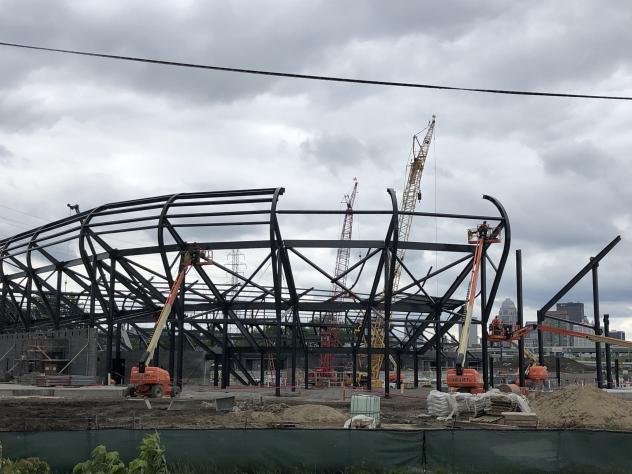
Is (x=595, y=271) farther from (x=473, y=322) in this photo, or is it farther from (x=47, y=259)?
(x=47, y=259)

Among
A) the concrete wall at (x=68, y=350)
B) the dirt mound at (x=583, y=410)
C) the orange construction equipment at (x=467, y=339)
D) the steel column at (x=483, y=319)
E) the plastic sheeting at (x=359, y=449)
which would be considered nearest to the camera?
the plastic sheeting at (x=359, y=449)

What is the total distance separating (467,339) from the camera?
3953cm

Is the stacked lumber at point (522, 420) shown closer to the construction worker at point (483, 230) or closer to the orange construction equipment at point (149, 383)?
the construction worker at point (483, 230)

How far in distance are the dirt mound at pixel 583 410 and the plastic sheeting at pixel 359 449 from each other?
1124 centimetres

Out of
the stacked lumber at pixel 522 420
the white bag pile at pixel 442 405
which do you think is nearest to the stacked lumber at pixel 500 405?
the white bag pile at pixel 442 405

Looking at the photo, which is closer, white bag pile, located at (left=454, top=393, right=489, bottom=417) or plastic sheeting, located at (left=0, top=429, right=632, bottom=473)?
plastic sheeting, located at (left=0, top=429, right=632, bottom=473)

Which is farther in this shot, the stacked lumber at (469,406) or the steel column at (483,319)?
the steel column at (483,319)

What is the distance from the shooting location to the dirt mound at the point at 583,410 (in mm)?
25047

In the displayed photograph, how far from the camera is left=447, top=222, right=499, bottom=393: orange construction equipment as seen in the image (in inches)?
1433

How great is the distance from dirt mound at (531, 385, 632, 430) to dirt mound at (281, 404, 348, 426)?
285 inches

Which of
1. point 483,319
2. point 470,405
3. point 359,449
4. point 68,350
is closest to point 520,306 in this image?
point 483,319

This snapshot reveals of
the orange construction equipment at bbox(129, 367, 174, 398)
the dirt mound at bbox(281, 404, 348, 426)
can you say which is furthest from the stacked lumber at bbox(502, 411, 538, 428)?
the orange construction equipment at bbox(129, 367, 174, 398)

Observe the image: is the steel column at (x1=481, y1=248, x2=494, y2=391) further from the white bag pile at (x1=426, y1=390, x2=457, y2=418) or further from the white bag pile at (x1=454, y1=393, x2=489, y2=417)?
the white bag pile at (x1=454, y1=393, x2=489, y2=417)

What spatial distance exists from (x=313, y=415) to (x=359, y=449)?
12.6 metres
